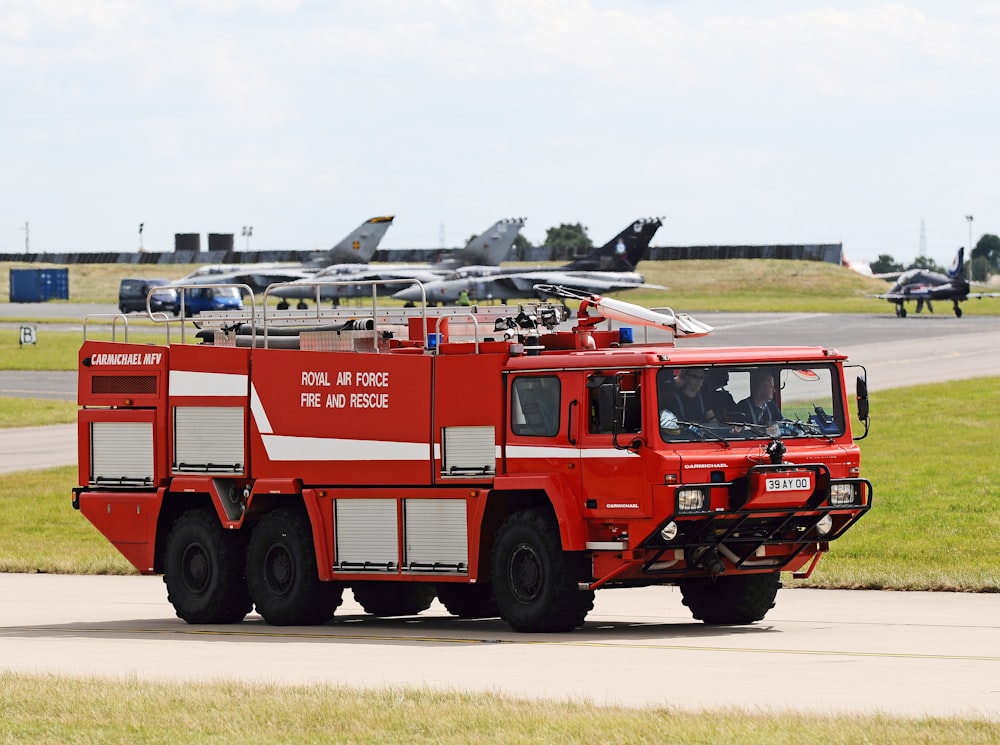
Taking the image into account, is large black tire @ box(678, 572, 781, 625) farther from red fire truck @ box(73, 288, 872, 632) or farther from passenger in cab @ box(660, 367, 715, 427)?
passenger in cab @ box(660, 367, 715, 427)

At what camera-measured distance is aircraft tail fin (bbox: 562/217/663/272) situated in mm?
101625

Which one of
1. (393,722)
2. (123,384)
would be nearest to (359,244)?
(123,384)

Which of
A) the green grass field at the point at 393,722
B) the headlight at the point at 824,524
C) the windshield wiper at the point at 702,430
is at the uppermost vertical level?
the windshield wiper at the point at 702,430

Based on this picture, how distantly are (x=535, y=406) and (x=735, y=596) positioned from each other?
9.59 ft

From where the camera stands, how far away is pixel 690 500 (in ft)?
51.1

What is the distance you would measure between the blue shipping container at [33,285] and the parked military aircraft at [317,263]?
27384mm

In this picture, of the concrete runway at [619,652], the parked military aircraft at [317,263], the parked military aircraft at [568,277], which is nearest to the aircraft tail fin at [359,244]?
the parked military aircraft at [317,263]

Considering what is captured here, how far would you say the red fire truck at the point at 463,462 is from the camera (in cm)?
1594

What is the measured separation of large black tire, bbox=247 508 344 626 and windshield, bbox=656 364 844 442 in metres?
4.48

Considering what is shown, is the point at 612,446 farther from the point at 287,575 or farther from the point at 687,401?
the point at 287,575

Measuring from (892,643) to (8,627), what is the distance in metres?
9.33

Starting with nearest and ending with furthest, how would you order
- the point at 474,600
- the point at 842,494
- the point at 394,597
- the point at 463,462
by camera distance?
the point at 842,494
the point at 463,462
the point at 474,600
the point at 394,597

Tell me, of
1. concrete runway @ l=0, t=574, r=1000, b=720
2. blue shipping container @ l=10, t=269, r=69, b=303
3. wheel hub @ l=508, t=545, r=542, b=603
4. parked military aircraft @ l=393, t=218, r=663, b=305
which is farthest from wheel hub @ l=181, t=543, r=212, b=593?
blue shipping container @ l=10, t=269, r=69, b=303

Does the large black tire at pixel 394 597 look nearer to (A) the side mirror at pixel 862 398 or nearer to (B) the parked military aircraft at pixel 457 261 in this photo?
(A) the side mirror at pixel 862 398
